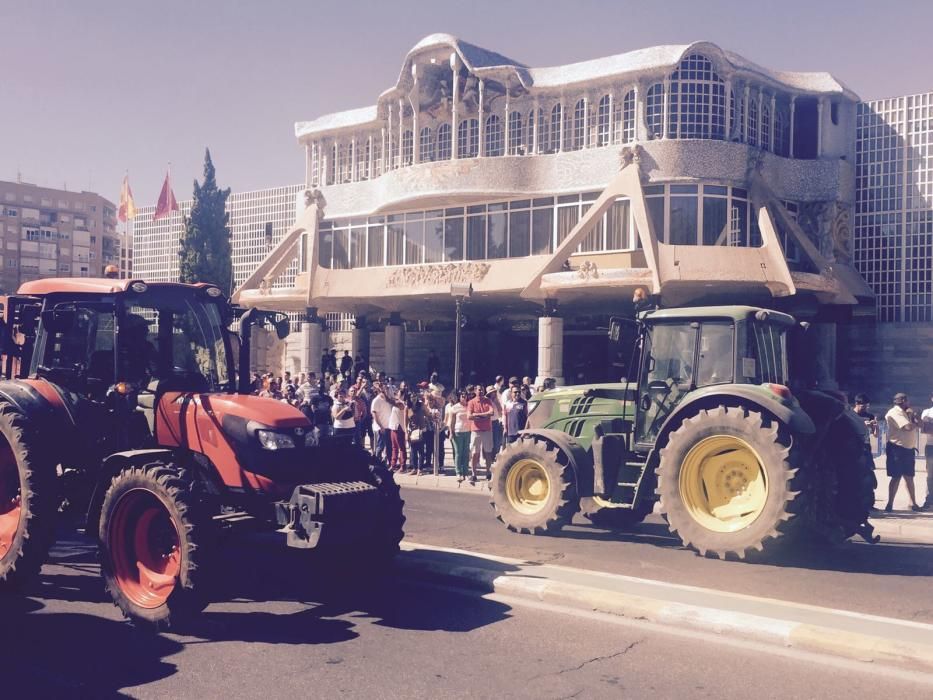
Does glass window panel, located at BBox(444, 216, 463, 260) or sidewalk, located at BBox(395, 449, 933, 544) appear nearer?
sidewalk, located at BBox(395, 449, 933, 544)

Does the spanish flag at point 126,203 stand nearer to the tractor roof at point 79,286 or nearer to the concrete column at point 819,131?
the concrete column at point 819,131

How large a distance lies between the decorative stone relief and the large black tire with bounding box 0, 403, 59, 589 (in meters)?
23.6

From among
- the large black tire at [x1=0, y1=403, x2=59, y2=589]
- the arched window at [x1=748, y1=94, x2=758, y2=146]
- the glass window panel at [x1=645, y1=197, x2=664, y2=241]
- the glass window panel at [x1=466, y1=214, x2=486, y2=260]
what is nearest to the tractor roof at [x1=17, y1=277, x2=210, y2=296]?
the large black tire at [x1=0, y1=403, x2=59, y2=589]

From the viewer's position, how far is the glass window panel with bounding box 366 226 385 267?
112ft

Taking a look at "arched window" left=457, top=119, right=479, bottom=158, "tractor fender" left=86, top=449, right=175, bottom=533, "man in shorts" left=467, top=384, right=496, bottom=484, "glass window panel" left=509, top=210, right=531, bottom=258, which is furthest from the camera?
"arched window" left=457, top=119, right=479, bottom=158

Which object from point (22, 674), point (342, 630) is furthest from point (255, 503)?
point (22, 674)

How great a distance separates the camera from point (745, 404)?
9.61 m

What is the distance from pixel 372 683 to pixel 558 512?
5.36 metres

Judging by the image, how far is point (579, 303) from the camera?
1185 inches

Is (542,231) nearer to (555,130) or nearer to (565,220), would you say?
(565,220)

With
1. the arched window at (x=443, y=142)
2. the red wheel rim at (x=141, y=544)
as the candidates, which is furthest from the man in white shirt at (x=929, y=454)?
the arched window at (x=443, y=142)

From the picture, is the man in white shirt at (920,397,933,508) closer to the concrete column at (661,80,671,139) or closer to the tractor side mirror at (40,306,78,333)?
the tractor side mirror at (40,306,78,333)

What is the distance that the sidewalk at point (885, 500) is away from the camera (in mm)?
11641

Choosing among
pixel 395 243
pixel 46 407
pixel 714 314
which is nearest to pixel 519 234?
pixel 395 243
